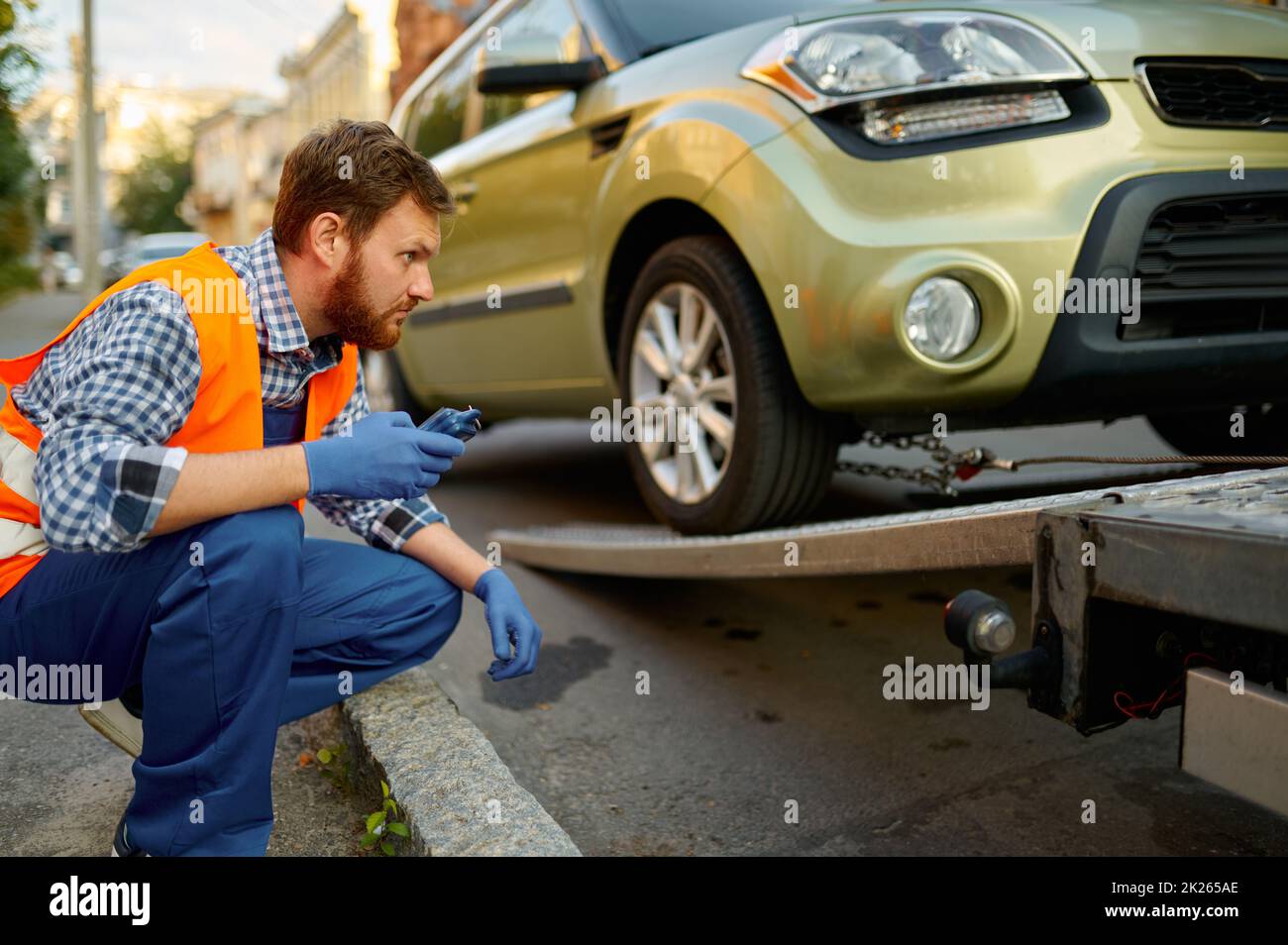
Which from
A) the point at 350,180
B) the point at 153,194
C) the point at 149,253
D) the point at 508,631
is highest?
the point at 153,194

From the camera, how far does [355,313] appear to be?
71.1 inches

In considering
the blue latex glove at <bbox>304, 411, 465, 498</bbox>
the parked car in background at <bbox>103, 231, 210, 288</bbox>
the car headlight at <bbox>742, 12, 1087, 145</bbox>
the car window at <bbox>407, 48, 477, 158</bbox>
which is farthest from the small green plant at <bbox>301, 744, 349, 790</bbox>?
the parked car in background at <bbox>103, 231, 210, 288</bbox>

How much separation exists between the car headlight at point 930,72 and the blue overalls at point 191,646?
1.41 m

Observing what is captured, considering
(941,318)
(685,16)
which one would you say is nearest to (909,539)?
(941,318)

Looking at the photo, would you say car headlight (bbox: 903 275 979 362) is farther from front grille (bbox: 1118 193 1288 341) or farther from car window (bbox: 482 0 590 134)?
car window (bbox: 482 0 590 134)

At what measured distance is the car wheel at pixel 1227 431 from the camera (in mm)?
2861

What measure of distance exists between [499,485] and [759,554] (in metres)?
2.90

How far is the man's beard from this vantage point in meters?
1.78

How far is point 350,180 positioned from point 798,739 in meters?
1.50

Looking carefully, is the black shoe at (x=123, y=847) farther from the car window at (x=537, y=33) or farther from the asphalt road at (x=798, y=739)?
the car window at (x=537, y=33)

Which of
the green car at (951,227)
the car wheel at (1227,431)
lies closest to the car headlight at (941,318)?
the green car at (951,227)

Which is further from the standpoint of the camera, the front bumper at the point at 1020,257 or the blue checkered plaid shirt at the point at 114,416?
the front bumper at the point at 1020,257

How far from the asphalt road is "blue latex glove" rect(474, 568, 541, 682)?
0.38 metres

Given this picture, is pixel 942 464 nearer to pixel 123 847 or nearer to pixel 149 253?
pixel 123 847
